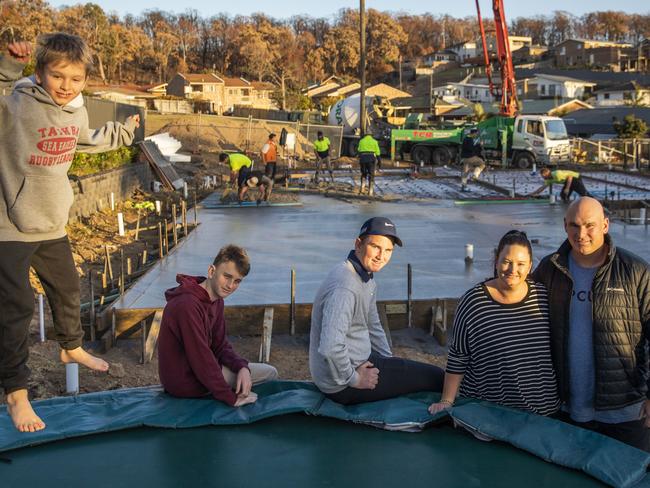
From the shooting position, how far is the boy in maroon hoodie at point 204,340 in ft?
11.9

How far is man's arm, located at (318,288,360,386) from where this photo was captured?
343 cm

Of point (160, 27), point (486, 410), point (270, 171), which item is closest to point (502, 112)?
point (270, 171)

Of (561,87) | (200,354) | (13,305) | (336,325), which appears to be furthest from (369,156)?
(561,87)

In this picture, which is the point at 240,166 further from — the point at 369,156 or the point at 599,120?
the point at 599,120

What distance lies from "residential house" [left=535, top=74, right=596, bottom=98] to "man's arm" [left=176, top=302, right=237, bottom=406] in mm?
54955

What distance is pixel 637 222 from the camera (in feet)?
40.9

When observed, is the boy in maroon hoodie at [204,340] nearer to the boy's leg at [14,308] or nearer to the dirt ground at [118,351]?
the boy's leg at [14,308]

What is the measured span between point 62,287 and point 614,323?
2.51 meters

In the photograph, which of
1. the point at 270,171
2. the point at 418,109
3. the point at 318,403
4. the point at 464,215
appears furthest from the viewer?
the point at 418,109

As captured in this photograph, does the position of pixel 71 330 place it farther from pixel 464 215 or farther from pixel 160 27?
pixel 160 27

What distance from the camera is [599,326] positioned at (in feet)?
10.7

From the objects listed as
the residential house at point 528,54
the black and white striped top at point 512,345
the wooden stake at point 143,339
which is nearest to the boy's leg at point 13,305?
the black and white striped top at point 512,345

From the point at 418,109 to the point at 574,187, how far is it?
35804 millimetres

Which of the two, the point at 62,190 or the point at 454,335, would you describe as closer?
the point at 62,190
